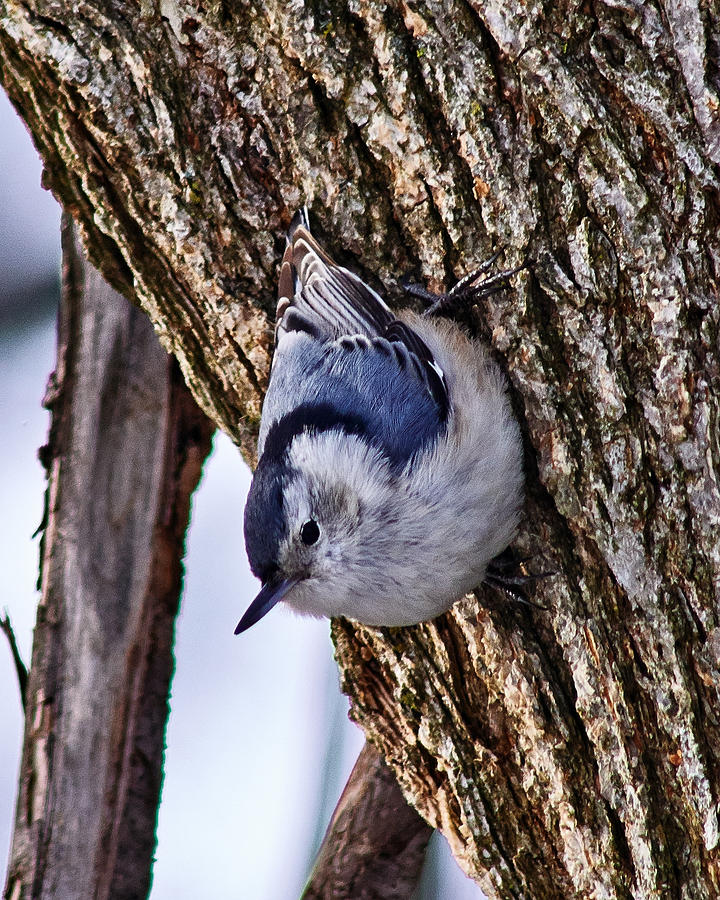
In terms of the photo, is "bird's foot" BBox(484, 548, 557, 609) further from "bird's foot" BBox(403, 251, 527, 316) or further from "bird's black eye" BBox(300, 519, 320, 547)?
"bird's foot" BBox(403, 251, 527, 316)

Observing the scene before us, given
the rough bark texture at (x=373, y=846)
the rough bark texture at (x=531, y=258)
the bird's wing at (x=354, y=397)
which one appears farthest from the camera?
the rough bark texture at (x=373, y=846)

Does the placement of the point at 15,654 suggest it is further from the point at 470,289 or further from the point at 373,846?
the point at 470,289

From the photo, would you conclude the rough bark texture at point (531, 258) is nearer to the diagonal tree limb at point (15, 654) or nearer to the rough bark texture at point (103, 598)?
the rough bark texture at point (103, 598)

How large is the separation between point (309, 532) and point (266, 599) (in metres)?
0.16

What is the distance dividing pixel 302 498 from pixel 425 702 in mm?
539

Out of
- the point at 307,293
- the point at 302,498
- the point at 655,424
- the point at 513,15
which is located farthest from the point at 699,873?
the point at 513,15

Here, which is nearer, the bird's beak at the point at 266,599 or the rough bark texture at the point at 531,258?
the rough bark texture at the point at 531,258

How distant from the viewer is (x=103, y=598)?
257cm

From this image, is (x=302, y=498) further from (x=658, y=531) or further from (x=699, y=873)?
(x=699, y=873)

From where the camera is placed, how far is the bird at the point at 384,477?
6.07 ft

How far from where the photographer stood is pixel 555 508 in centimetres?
188

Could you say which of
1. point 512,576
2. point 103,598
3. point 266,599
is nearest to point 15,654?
point 103,598

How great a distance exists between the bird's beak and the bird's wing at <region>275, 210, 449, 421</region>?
48 cm

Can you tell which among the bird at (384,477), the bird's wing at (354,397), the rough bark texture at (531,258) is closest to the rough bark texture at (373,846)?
the rough bark texture at (531,258)
